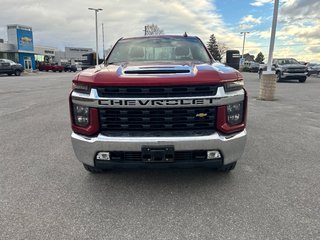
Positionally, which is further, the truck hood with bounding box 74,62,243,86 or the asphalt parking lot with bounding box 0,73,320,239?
the truck hood with bounding box 74,62,243,86

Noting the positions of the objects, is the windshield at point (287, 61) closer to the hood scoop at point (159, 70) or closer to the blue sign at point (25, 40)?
the hood scoop at point (159, 70)

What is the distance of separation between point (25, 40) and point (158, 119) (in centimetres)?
5324

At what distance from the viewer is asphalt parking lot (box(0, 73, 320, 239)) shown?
105 inches

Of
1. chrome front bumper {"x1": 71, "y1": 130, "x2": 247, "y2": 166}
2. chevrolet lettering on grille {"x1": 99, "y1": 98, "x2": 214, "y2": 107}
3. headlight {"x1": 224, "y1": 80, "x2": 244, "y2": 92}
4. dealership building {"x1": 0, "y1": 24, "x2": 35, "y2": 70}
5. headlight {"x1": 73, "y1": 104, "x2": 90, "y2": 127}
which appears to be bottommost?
chrome front bumper {"x1": 71, "y1": 130, "x2": 247, "y2": 166}

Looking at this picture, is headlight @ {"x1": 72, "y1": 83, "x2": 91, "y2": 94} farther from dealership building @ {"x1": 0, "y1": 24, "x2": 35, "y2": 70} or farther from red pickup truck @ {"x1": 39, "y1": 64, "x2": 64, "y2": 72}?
red pickup truck @ {"x1": 39, "y1": 64, "x2": 64, "y2": 72}

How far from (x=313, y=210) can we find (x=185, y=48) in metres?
2.91

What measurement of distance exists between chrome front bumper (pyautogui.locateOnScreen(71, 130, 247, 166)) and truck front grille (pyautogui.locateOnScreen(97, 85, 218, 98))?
1.47ft

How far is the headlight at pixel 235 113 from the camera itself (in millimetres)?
3119

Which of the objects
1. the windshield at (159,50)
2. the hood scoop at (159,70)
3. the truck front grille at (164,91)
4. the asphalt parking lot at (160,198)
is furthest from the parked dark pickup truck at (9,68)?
the truck front grille at (164,91)

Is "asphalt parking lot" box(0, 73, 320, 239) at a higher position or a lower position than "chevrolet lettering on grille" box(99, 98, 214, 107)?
lower

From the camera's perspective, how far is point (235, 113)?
10.4 feet

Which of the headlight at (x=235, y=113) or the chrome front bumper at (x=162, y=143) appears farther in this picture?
the headlight at (x=235, y=113)

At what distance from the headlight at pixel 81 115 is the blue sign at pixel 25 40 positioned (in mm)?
51318

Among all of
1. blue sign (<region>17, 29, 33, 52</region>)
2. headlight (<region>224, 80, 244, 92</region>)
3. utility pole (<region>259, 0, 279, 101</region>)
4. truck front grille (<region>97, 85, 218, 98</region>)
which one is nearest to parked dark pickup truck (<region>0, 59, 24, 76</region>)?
blue sign (<region>17, 29, 33, 52</region>)
